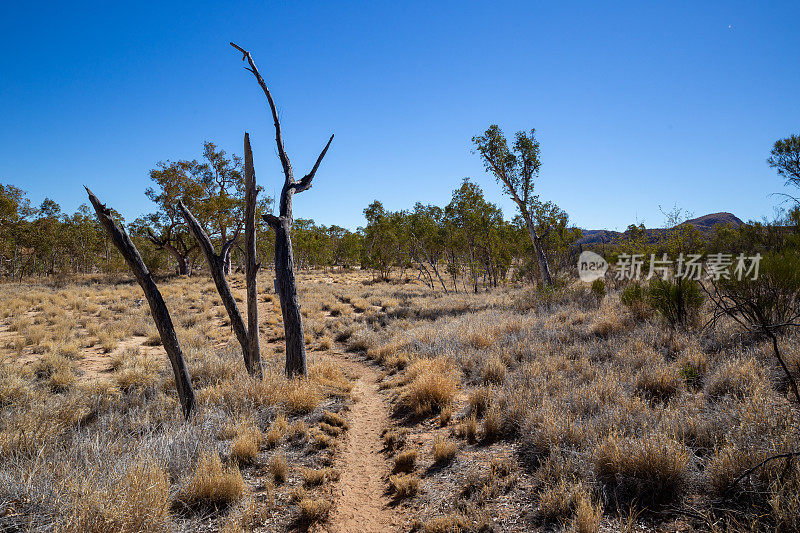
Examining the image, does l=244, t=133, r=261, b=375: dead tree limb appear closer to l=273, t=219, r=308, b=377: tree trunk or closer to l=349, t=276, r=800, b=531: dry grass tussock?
l=273, t=219, r=308, b=377: tree trunk

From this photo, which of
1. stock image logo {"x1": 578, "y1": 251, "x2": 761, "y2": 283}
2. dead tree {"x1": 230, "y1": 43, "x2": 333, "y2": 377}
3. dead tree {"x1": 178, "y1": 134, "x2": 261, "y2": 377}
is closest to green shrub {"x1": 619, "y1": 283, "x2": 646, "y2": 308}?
stock image logo {"x1": 578, "y1": 251, "x2": 761, "y2": 283}

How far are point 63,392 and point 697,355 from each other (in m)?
12.1

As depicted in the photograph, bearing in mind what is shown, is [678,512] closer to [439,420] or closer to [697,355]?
[439,420]

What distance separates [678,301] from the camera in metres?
8.29

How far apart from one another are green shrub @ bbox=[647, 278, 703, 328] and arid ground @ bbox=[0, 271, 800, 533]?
703mm

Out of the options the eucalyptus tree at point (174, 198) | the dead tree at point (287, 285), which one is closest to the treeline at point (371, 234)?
the eucalyptus tree at point (174, 198)

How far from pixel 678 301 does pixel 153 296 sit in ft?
36.4

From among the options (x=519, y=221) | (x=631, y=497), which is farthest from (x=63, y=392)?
(x=519, y=221)

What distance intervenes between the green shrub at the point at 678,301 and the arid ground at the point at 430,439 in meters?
0.70

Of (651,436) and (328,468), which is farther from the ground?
(651,436)

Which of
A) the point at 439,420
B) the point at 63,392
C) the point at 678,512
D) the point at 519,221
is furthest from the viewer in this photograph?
the point at 519,221

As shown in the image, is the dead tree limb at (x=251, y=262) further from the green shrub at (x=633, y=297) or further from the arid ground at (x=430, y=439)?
the green shrub at (x=633, y=297)

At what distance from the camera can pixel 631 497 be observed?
3221 millimetres

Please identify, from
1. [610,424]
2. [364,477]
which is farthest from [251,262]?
[610,424]
